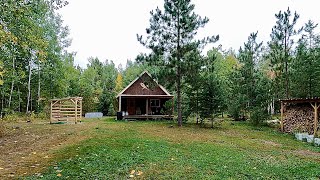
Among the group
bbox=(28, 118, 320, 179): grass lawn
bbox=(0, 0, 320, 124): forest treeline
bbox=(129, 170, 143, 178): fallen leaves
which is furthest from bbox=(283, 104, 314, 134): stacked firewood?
bbox=(129, 170, 143, 178): fallen leaves

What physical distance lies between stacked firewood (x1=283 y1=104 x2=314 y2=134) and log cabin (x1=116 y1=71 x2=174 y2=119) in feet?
31.9

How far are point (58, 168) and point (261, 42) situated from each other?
68.7 feet

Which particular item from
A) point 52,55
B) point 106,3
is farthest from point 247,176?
point 52,55

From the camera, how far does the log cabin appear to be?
22938 mm

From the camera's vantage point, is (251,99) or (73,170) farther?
(251,99)

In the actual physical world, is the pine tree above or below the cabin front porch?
above

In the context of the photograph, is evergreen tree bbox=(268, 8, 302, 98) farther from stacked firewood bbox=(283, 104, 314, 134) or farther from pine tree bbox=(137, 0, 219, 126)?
pine tree bbox=(137, 0, 219, 126)

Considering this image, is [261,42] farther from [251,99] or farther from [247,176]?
[247,176]

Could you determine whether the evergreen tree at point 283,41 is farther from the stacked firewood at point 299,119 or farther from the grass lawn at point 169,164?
the grass lawn at point 169,164

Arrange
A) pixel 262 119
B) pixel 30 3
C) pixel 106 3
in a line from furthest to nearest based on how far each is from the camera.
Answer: pixel 262 119 → pixel 106 3 → pixel 30 3

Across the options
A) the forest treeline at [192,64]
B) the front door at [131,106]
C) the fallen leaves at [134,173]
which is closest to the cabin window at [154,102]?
the front door at [131,106]

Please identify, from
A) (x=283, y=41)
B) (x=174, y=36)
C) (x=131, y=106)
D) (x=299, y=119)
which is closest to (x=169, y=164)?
(x=174, y=36)

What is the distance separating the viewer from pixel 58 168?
550cm

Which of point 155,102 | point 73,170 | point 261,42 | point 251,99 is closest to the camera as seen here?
point 73,170
